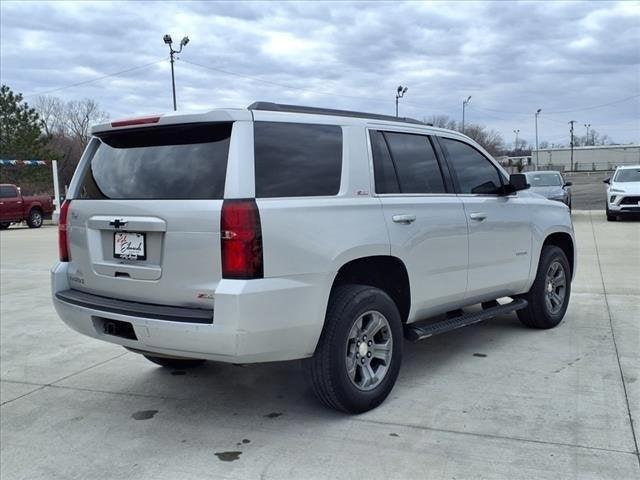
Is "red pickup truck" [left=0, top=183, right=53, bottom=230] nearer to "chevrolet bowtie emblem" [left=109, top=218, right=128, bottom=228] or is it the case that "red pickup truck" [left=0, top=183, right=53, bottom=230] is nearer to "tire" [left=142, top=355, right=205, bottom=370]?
"tire" [left=142, top=355, right=205, bottom=370]

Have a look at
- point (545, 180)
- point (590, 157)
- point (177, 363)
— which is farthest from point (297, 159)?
point (590, 157)

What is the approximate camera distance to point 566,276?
6.30 m

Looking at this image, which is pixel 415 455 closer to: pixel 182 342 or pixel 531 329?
pixel 182 342

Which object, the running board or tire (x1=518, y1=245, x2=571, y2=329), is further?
tire (x1=518, y1=245, x2=571, y2=329)

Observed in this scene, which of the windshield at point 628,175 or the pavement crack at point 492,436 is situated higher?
the windshield at point 628,175

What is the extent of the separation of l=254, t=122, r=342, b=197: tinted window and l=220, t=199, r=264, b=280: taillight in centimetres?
17

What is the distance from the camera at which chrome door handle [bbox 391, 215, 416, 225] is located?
4188 millimetres

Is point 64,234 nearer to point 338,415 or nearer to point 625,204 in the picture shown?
point 338,415

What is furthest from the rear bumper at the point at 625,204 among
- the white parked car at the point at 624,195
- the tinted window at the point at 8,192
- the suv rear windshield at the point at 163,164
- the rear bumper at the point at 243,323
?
the tinted window at the point at 8,192

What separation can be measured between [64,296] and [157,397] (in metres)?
1.01

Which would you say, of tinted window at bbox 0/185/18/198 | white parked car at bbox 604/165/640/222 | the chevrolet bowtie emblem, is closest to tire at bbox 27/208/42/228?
tinted window at bbox 0/185/18/198

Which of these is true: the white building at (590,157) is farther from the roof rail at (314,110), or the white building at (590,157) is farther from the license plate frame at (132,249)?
the license plate frame at (132,249)

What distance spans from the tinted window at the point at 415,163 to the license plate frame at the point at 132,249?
1.83 m

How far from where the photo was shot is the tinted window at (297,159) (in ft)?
11.7
